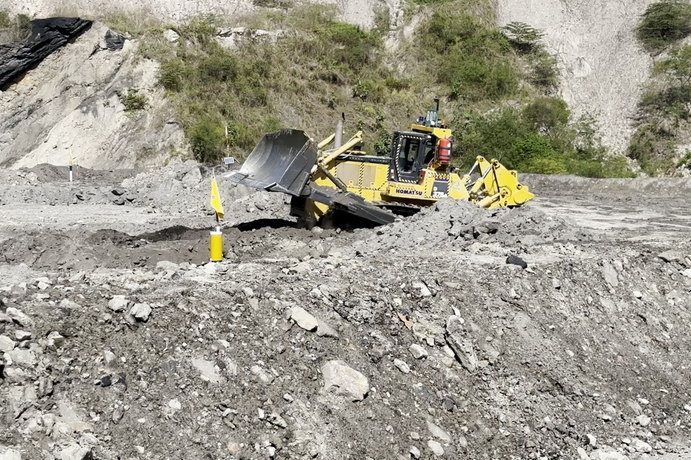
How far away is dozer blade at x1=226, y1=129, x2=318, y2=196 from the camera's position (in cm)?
1158

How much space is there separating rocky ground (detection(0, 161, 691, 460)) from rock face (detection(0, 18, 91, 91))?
17715 mm

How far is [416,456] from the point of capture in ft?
18.4

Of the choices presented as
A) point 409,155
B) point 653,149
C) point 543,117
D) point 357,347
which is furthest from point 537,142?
point 357,347

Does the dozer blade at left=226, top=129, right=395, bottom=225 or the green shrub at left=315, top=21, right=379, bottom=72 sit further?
the green shrub at left=315, top=21, right=379, bottom=72

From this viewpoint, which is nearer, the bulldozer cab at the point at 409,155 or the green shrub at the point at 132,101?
the bulldozer cab at the point at 409,155

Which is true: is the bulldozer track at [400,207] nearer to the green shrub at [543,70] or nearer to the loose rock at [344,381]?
the loose rock at [344,381]

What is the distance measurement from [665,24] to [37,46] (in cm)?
2841

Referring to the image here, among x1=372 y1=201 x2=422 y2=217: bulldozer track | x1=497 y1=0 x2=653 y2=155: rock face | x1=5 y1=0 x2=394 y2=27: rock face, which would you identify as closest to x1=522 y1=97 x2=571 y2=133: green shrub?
x1=497 y1=0 x2=653 y2=155: rock face

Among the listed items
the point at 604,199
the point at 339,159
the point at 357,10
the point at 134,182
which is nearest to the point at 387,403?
the point at 339,159

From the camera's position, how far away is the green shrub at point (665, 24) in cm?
3562

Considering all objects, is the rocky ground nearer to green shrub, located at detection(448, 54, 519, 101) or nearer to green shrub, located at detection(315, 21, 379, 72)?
green shrub, located at detection(315, 21, 379, 72)

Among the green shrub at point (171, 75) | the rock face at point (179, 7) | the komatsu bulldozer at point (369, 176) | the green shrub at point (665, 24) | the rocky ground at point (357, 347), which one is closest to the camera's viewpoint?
the rocky ground at point (357, 347)

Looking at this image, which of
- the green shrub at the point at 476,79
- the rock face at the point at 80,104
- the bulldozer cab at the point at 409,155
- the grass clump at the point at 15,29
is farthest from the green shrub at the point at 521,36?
the bulldozer cab at the point at 409,155

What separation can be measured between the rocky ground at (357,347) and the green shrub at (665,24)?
28529mm
